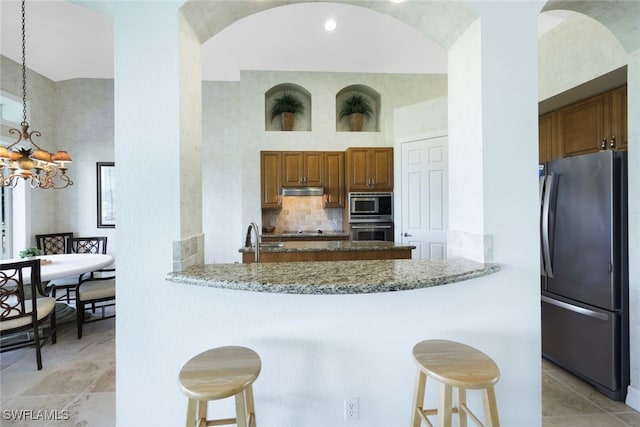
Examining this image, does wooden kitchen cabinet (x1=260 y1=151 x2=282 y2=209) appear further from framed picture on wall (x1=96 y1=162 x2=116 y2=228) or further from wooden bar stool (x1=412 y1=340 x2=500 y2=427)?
wooden bar stool (x1=412 y1=340 x2=500 y2=427)

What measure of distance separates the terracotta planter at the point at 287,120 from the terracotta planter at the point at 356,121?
101 centimetres

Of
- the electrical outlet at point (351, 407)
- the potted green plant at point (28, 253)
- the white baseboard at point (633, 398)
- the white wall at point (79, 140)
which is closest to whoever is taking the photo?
the electrical outlet at point (351, 407)

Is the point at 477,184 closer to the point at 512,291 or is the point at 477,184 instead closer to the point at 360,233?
the point at 512,291

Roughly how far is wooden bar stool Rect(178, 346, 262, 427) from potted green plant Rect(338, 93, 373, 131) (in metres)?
4.47

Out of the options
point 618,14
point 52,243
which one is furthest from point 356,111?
point 52,243

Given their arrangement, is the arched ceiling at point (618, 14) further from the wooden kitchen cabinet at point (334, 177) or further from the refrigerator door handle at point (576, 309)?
the wooden kitchen cabinet at point (334, 177)

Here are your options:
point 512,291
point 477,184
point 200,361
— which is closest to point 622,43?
point 477,184

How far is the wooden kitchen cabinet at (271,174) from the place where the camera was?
4.84 metres

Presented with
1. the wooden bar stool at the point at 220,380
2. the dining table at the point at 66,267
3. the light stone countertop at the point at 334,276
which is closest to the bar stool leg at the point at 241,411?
the wooden bar stool at the point at 220,380

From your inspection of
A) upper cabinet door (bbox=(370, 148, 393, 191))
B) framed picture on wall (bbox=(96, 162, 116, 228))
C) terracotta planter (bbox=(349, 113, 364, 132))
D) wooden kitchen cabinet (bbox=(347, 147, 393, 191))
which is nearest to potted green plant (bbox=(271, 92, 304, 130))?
terracotta planter (bbox=(349, 113, 364, 132))

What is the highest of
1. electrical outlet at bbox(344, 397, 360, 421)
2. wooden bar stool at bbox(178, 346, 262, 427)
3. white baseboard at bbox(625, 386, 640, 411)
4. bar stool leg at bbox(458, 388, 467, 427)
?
wooden bar stool at bbox(178, 346, 262, 427)

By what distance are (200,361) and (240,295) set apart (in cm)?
32

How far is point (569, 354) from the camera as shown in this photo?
2.28 metres

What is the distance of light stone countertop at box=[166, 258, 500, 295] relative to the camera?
1.21 m
